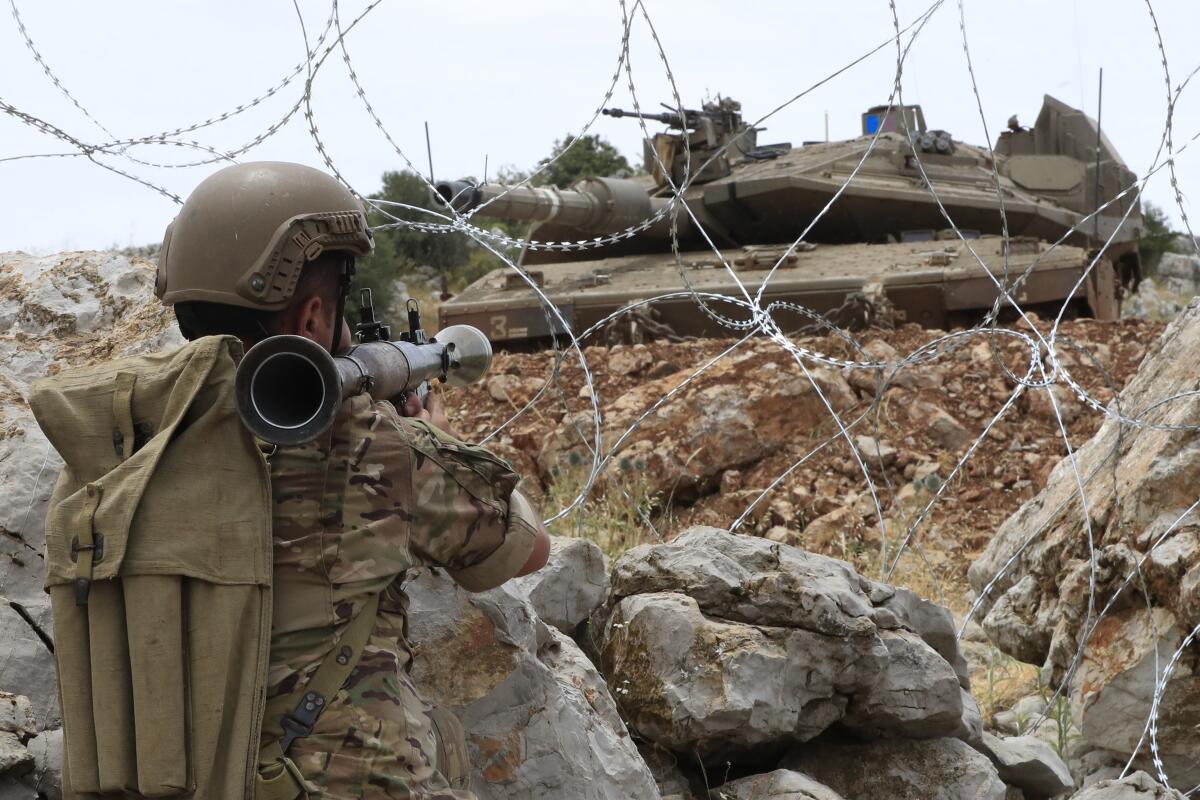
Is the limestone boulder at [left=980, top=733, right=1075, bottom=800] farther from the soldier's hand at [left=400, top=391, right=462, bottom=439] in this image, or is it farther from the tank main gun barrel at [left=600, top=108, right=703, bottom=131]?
the tank main gun barrel at [left=600, top=108, right=703, bottom=131]

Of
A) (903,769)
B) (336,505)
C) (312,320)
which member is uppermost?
(312,320)

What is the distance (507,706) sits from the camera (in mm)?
2980

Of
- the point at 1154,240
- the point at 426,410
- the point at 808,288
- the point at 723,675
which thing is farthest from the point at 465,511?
the point at 1154,240

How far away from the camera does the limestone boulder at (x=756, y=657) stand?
3395 millimetres

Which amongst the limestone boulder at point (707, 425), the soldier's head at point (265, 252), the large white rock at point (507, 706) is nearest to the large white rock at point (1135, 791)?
the large white rock at point (507, 706)

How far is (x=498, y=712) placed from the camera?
9.76 ft

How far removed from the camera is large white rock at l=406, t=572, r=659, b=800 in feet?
9.57

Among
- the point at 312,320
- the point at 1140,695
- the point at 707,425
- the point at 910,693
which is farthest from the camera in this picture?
the point at 707,425

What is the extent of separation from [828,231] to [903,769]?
9.91m

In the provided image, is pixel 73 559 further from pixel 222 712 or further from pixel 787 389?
pixel 787 389

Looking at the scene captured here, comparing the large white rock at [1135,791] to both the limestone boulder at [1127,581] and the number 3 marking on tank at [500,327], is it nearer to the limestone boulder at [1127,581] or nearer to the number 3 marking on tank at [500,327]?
the limestone boulder at [1127,581]

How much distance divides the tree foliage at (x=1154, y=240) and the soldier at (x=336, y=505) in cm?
2792

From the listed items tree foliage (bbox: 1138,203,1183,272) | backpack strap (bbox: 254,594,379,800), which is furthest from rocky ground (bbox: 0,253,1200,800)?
tree foliage (bbox: 1138,203,1183,272)

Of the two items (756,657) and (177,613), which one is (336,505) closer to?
(177,613)
